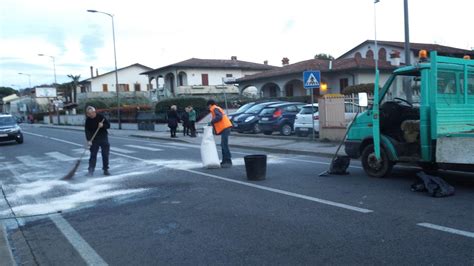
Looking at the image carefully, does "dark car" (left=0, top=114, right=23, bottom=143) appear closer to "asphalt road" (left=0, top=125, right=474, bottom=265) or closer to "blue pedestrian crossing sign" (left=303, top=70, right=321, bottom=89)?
"asphalt road" (left=0, top=125, right=474, bottom=265)

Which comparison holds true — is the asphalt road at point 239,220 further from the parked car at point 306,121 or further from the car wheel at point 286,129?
the car wheel at point 286,129

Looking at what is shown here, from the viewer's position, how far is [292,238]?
5.43 meters

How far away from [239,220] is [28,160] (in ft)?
37.0

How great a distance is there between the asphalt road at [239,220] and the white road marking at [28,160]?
3.89 meters

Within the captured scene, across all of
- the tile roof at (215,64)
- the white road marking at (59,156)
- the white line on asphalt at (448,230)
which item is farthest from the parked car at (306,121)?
the tile roof at (215,64)

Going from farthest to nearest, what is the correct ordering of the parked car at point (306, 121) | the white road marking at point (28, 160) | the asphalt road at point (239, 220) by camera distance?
the parked car at point (306, 121) < the white road marking at point (28, 160) < the asphalt road at point (239, 220)

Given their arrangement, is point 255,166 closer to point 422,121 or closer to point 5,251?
point 422,121

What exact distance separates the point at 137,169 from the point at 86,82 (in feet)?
207

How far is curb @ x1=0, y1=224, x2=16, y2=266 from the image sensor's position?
16.3 feet

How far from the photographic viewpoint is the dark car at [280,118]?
20547mm

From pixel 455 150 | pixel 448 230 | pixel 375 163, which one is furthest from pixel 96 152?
pixel 448 230

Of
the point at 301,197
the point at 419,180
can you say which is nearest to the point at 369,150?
the point at 419,180

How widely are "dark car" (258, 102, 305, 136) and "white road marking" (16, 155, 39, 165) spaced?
9952mm

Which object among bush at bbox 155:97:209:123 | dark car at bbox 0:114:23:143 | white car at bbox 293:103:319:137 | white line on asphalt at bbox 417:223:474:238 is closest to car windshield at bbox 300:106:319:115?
white car at bbox 293:103:319:137
